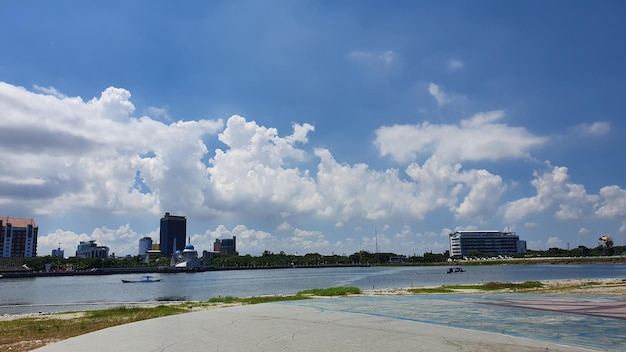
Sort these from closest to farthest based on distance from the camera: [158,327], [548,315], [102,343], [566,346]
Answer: [566,346], [102,343], [158,327], [548,315]

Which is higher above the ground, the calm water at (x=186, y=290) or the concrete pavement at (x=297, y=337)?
the concrete pavement at (x=297, y=337)

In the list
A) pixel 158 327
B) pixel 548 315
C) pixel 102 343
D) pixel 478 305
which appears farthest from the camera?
pixel 478 305

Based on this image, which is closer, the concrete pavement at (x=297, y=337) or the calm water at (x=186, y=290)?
the concrete pavement at (x=297, y=337)

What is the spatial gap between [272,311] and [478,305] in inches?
605

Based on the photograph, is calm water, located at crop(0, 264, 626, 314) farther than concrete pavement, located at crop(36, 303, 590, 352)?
Yes

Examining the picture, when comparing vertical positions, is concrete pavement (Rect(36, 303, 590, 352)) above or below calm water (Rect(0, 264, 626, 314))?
above

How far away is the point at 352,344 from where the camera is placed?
1891cm

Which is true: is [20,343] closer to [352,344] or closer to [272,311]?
[272,311]

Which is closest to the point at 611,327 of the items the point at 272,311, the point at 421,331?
the point at 421,331

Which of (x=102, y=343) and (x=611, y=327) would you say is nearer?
(x=102, y=343)

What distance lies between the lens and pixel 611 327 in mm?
22766

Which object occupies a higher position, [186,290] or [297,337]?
[297,337]

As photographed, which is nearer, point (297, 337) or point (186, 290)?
point (297, 337)

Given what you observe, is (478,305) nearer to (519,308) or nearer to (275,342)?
(519,308)
